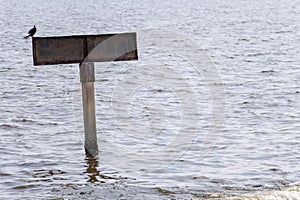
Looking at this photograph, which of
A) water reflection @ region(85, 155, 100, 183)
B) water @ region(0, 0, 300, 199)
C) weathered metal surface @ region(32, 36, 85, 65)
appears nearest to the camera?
water @ region(0, 0, 300, 199)

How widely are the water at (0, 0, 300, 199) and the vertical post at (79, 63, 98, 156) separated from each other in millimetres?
239

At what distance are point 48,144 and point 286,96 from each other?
7.28 meters

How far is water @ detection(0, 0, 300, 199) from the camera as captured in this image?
10.8 meters

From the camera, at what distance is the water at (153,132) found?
1084 cm

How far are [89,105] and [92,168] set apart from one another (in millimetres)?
975

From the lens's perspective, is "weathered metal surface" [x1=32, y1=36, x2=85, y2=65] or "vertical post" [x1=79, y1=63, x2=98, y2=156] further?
"vertical post" [x1=79, y1=63, x2=98, y2=156]

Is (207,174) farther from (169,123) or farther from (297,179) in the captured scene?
(169,123)

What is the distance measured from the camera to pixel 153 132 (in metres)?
14.8

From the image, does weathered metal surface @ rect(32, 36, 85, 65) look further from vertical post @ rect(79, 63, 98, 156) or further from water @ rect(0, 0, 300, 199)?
water @ rect(0, 0, 300, 199)

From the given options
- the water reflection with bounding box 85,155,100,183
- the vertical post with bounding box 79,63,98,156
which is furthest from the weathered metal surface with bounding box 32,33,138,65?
the water reflection with bounding box 85,155,100,183

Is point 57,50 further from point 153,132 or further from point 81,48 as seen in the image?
A: point 153,132

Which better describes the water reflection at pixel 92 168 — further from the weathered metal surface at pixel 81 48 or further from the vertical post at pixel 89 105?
the weathered metal surface at pixel 81 48

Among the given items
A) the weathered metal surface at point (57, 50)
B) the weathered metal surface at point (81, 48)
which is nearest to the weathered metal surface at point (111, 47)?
the weathered metal surface at point (81, 48)

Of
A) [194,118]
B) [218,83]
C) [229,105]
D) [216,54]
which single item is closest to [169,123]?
[194,118]
